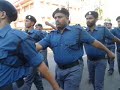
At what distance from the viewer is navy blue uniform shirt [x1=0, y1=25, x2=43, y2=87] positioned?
2922 mm

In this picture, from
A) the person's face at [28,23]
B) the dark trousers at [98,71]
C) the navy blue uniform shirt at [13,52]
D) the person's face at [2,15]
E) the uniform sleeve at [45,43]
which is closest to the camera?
the navy blue uniform shirt at [13,52]

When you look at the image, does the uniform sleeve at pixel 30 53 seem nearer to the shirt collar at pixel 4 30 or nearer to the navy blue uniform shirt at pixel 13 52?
the navy blue uniform shirt at pixel 13 52

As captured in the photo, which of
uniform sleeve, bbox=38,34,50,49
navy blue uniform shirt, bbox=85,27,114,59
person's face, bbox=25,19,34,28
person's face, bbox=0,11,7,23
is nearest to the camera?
person's face, bbox=0,11,7,23

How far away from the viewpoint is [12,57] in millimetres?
2953

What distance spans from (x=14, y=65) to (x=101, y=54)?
333 cm

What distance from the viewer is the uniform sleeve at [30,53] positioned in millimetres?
2963

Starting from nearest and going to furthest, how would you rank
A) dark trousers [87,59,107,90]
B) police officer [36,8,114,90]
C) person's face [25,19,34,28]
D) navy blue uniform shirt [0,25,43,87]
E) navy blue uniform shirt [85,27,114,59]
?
1. navy blue uniform shirt [0,25,43,87]
2. police officer [36,8,114,90]
3. dark trousers [87,59,107,90]
4. navy blue uniform shirt [85,27,114,59]
5. person's face [25,19,34,28]

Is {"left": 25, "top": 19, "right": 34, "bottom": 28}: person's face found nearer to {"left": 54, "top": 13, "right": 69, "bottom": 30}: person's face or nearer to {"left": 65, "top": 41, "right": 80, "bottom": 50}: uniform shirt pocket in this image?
{"left": 54, "top": 13, "right": 69, "bottom": 30}: person's face

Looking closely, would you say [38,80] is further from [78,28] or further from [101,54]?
[78,28]

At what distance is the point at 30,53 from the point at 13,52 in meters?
0.18

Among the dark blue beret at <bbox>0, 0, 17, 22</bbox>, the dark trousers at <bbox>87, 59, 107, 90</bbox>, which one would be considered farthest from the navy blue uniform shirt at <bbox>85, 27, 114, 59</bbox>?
the dark blue beret at <bbox>0, 0, 17, 22</bbox>

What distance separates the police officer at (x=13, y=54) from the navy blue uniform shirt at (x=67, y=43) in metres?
1.52

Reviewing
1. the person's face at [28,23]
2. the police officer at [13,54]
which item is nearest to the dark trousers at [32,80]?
the person's face at [28,23]

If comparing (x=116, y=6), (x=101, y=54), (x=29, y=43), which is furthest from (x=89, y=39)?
(x=116, y=6)
